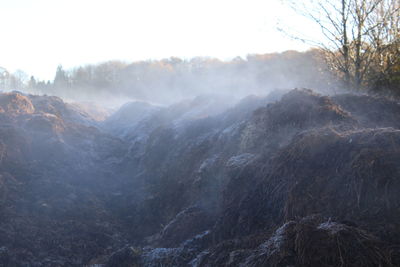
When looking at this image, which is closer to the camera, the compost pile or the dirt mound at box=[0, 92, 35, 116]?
the compost pile

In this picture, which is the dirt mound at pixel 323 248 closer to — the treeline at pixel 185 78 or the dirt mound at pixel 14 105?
the treeline at pixel 185 78

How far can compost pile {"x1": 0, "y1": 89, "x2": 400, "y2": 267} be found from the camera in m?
4.70

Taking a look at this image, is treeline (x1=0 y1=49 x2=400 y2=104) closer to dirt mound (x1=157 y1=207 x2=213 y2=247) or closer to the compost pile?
the compost pile

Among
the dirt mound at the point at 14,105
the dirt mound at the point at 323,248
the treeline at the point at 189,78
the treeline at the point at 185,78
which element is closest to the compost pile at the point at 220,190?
the dirt mound at the point at 323,248

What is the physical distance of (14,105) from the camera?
19141mm

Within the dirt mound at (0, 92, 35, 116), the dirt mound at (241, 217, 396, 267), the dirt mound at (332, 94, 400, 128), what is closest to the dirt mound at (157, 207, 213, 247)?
the dirt mound at (241, 217, 396, 267)

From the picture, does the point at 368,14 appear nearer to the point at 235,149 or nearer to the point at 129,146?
the point at 235,149

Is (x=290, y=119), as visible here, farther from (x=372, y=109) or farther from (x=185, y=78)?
(x=185, y=78)

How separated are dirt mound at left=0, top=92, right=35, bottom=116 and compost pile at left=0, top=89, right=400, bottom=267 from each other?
0.26m

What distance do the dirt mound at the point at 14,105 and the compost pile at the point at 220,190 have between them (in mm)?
259

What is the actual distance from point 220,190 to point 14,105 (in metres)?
14.8

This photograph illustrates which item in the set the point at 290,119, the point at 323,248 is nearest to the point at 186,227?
the point at 290,119

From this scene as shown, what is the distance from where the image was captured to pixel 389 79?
1312 centimetres

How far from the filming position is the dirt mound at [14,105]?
18391 millimetres
